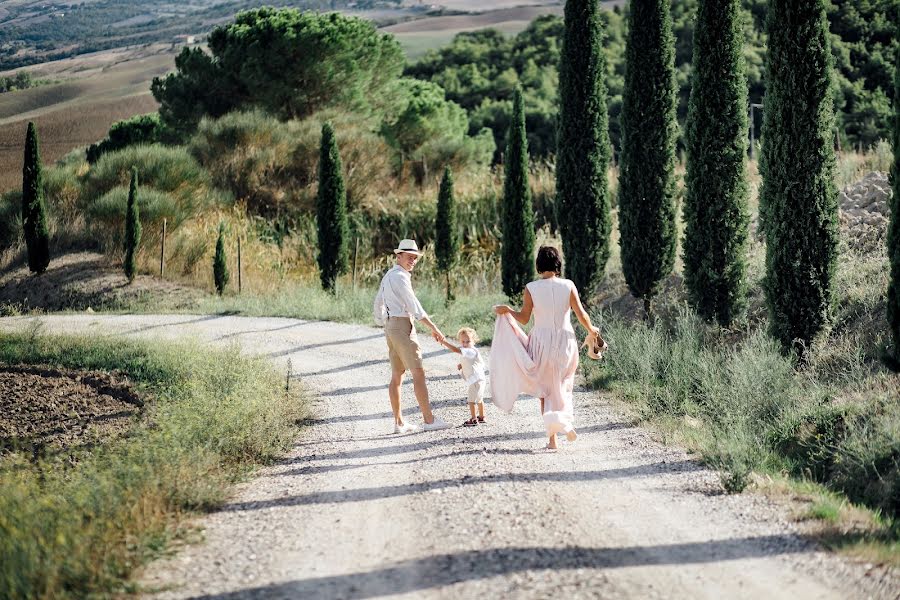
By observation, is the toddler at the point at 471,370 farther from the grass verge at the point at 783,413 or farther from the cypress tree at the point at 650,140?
the cypress tree at the point at 650,140

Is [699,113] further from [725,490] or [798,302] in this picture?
[725,490]

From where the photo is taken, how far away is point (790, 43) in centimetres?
1244

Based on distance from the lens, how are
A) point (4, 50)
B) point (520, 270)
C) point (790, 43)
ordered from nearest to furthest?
point (790, 43) → point (520, 270) → point (4, 50)

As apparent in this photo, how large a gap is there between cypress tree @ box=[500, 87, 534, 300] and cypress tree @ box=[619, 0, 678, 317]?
3.55 meters

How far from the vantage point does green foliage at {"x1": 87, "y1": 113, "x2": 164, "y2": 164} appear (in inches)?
1518

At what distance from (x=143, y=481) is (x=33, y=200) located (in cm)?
2474

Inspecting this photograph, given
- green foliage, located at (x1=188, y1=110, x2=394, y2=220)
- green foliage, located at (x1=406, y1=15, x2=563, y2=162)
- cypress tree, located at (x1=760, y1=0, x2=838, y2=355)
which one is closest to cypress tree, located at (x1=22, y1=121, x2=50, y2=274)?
green foliage, located at (x1=188, y1=110, x2=394, y2=220)

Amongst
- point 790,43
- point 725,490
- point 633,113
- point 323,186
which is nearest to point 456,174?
point 323,186

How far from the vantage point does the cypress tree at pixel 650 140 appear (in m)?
16.7

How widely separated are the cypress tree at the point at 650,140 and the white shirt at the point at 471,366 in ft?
25.4

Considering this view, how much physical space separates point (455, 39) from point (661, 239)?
138 feet

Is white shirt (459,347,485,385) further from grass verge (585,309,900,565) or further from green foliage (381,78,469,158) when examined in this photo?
green foliage (381,78,469,158)

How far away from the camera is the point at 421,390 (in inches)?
382

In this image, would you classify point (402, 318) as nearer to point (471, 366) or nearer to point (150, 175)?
point (471, 366)
